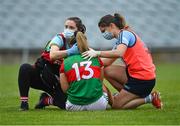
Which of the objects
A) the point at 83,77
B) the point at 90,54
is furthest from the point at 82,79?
the point at 90,54

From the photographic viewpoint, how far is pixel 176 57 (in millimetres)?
28250

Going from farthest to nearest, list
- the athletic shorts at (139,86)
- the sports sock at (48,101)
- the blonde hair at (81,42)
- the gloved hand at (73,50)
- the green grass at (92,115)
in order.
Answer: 1. the sports sock at (48,101)
2. the athletic shorts at (139,86)
3. the gloved hand at (73,50)
4. the blonde hair at (81,42)
5. the green grass at (92,115)

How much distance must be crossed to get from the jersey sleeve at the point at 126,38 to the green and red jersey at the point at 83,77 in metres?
0.41

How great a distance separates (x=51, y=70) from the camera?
10734 millimetres

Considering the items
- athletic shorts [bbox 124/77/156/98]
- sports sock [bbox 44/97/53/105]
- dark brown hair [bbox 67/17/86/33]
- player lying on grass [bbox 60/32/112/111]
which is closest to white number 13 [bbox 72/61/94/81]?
player lying on grass [bbox 60/32/112/111]

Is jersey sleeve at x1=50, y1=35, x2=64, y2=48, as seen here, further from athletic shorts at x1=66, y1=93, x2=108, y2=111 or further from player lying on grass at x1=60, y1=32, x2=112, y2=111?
athletic shorts at x1=66, y1=93, x2=108, y2=111

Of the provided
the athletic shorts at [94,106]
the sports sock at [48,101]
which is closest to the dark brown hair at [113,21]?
the athletic shorts at [94,106]

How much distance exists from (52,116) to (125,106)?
1.38 metres

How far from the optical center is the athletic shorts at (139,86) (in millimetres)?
10562

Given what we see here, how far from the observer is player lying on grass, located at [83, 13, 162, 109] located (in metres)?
10.4

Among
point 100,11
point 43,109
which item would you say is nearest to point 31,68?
point 43,109

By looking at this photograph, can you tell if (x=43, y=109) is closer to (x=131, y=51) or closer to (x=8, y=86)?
(x=131, y=51)

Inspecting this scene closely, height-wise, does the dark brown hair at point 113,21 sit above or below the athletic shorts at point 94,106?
above

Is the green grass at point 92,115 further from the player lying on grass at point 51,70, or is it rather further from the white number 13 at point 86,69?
the white number 13 at point 86,69
